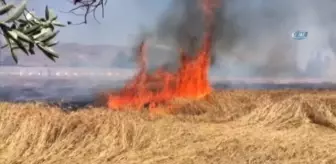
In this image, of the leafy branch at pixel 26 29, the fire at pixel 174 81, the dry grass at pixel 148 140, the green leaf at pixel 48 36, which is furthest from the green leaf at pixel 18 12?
the fire at pixel 174 81

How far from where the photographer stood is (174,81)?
43.6 feet

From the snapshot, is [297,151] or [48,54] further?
[297,151]

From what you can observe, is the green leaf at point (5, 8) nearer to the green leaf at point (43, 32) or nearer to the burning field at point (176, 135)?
the green leaf at point (43, 32)

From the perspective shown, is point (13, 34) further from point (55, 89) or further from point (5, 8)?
point (55, 89)

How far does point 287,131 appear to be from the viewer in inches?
269

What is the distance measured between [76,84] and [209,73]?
436cm

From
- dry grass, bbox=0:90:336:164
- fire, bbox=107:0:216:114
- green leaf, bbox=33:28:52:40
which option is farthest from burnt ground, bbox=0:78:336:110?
green leaf, bbox=33:28:52:40

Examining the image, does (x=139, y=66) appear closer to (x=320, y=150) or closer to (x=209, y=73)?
(x=209, y=73)

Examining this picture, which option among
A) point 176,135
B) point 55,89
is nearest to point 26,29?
point 176,135

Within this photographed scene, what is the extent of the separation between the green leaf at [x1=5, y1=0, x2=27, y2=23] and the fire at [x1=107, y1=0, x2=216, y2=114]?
896 cm

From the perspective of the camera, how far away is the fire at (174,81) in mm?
11554

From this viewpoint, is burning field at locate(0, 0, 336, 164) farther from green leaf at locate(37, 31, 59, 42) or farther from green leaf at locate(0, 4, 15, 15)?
green leaf at locate(0, 4, 15, 15)

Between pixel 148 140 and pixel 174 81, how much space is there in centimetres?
756

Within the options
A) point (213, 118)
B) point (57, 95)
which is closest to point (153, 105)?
point (213, 118)
